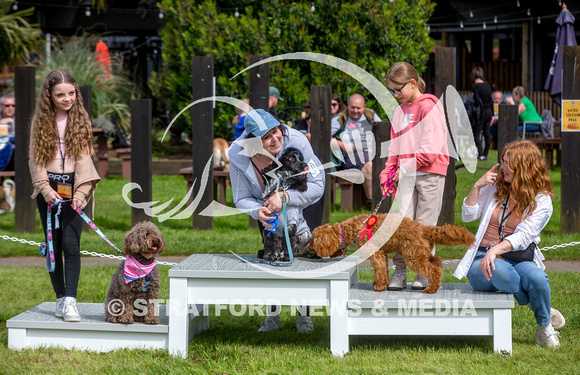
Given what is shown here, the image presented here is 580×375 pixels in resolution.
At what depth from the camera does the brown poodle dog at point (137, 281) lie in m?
4.90

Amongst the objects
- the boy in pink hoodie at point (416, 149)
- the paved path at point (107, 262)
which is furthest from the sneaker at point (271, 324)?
the paved path at point (107, 262)

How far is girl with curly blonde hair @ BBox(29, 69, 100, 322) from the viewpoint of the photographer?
5.24 m

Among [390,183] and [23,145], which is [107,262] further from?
[390,183]

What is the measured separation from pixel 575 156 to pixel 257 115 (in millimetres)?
5148

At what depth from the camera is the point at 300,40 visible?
15109 millimetres

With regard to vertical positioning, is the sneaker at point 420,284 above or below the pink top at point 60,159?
below

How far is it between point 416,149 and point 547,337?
67.7 inches

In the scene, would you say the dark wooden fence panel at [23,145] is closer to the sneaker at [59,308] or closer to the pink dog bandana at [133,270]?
the sneaker at [59,308]

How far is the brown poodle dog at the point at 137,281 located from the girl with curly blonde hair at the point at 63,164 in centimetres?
39

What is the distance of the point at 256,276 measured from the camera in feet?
16.0

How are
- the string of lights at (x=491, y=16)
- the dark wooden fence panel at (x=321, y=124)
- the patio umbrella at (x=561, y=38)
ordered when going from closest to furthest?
the dark wooden fence panel at (x=321, y=124), the patio umbrella at (x=561, y=38), the string of lights at (x=491, y=16)

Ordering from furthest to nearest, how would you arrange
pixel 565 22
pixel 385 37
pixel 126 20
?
pixel 126 20 < pixel 565 22 < pixel 385 37

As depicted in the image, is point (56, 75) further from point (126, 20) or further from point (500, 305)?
point (126, 20)

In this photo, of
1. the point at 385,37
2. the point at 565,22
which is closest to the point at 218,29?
the point at 385,37
